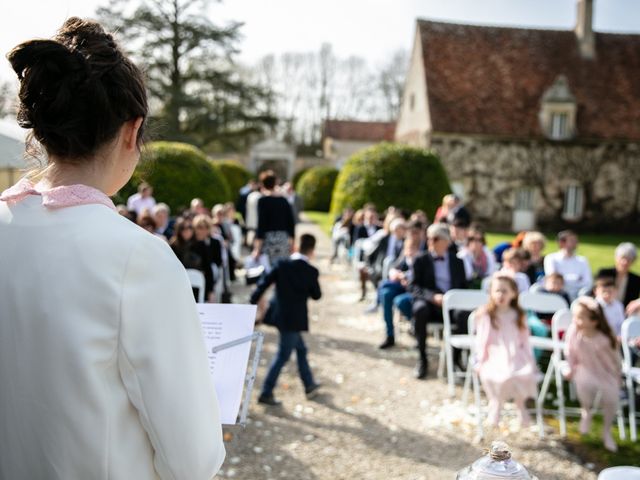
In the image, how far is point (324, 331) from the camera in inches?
360

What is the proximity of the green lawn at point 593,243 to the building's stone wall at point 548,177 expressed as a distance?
1.22 meters

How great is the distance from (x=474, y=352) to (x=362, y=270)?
5.40 metres

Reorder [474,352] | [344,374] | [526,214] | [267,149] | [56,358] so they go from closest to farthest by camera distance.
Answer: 1. [56,358]
2. [474,352]
3. [344,374]
4. [526,214]
5. [267,149]

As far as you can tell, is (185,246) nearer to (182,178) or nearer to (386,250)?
(386,250)

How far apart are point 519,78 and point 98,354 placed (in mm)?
30582

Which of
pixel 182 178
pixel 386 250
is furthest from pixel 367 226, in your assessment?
pixel 182 178

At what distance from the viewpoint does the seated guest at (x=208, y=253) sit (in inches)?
320

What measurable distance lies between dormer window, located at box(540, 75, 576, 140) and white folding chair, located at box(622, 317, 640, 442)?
2366cm

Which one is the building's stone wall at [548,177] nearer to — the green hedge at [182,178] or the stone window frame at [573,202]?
the stone window frame at [573,202]

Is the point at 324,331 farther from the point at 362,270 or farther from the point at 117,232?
the point at 117,232

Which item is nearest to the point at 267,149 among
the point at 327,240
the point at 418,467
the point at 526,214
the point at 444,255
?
the point at 526,214

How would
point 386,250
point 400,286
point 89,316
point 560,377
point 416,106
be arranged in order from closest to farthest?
1. point 89,316
2. point 560,377
3. point 400,286
4. point 386,250
5. point 416,106

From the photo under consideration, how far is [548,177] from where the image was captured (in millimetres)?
28453

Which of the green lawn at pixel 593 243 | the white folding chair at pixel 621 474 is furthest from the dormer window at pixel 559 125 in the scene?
the white folding chair at pixel 621 474
